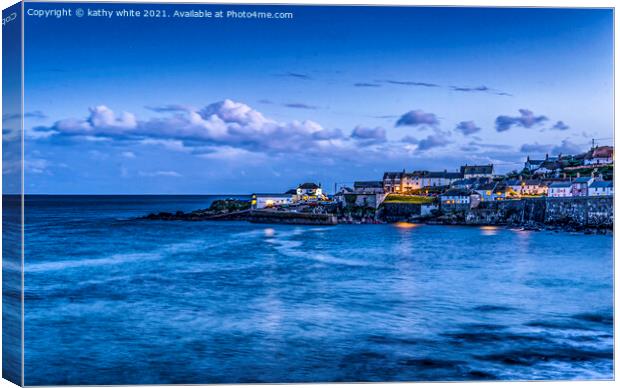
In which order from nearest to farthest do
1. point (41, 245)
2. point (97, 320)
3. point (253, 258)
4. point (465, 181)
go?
point (97, 320)
point (41, 245)
point (253, 258)
point (465, 181)

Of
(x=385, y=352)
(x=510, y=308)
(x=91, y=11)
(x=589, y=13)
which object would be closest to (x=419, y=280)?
(x=510, y=308)

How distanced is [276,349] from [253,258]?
4.88 meters

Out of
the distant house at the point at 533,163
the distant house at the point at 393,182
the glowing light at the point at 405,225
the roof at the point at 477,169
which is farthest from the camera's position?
the glowing light at the point at 405,225

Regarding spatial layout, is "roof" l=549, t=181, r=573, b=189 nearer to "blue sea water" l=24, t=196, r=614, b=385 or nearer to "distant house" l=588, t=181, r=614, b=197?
"distant house" l=588, t=181, r=614, b=197

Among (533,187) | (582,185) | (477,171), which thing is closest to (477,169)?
(477,171)

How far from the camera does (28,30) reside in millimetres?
5840

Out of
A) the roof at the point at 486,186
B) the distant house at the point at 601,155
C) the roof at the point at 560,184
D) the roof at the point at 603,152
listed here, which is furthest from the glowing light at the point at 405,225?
the roof at the point at 603,152

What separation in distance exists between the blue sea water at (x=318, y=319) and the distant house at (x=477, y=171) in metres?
1.48

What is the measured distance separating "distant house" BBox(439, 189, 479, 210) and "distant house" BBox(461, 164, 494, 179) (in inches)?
111

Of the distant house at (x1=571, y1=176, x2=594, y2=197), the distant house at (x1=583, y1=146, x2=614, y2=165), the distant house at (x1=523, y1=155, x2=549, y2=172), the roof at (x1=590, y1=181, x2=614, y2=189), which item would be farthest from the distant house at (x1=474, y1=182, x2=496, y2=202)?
the distant house at (x1=583, y1=146, x2=614, y2=165)

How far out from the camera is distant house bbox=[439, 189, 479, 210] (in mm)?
15583

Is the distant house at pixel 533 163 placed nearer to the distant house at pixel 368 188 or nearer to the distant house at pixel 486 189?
the distant house at pixel 486 189

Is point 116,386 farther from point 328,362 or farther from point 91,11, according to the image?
point 91,11

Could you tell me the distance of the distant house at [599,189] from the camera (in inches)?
368
